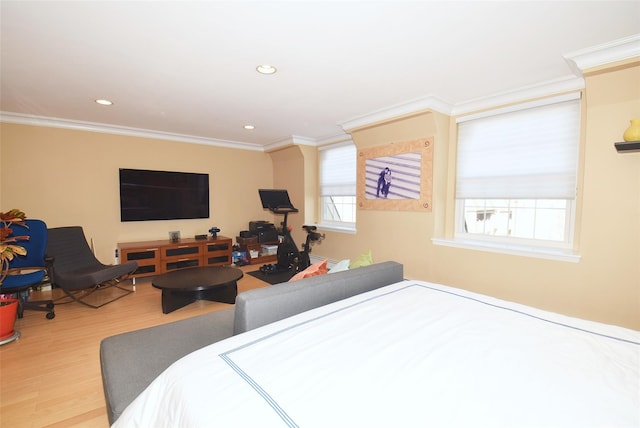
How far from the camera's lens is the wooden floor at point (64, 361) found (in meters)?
1.77

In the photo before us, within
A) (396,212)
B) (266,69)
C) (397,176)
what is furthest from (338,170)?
(266,69)

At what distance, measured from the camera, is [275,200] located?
4.64m

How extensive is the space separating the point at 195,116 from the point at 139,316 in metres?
2.52

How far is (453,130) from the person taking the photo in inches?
137

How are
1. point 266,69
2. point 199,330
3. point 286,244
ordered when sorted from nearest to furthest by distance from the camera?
point 199,330 → point 266,69 → point 286,244

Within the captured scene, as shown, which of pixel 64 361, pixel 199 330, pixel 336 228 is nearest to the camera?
pixel 199 330

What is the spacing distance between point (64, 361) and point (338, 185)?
4004 millimetres

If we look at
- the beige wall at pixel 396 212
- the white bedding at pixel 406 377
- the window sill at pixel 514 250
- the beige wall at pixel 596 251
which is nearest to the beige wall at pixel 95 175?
the beige wall at pixel 396 212

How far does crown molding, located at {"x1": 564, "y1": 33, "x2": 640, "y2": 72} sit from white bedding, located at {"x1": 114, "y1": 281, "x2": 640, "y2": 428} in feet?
6.64

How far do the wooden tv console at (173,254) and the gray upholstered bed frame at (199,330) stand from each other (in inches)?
110

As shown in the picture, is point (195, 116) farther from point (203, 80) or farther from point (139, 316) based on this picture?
point (139, 316)

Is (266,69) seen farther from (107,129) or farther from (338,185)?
(107,129)

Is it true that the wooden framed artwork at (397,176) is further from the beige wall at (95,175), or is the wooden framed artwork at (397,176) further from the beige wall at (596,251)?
the beige wall at (95,175)

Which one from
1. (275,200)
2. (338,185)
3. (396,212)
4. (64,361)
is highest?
(338,185)
